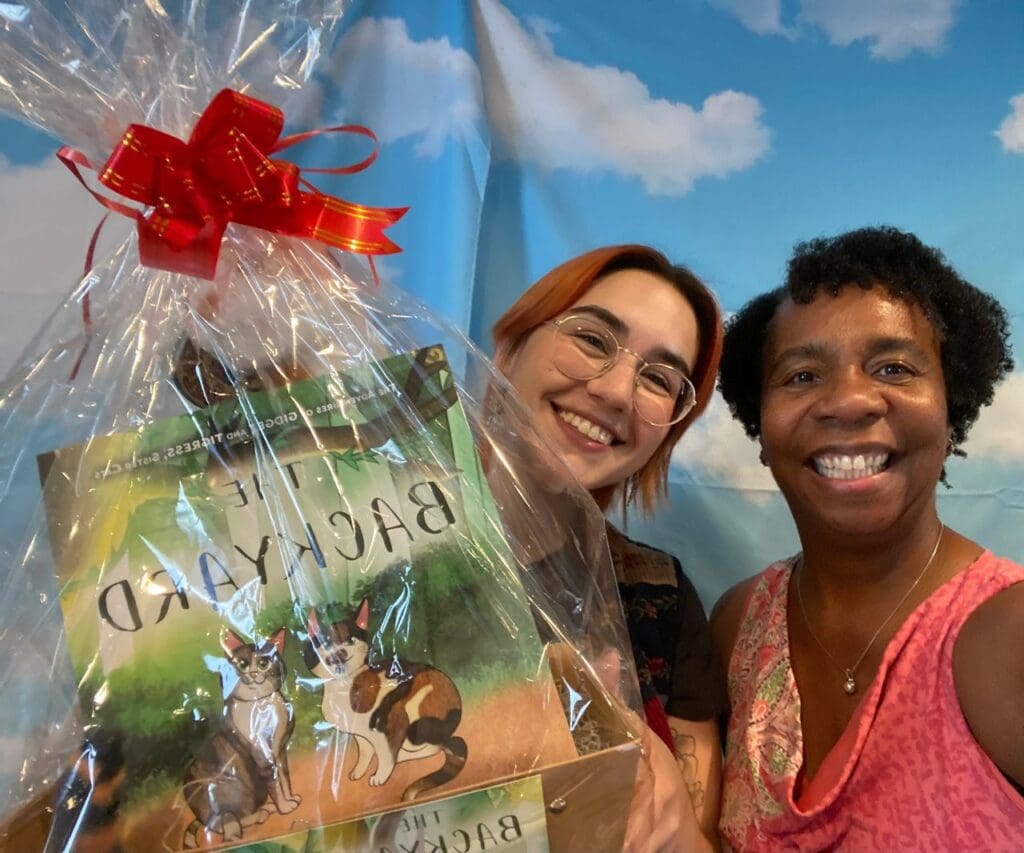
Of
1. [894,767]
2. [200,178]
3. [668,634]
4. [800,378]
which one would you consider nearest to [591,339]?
[800,378]

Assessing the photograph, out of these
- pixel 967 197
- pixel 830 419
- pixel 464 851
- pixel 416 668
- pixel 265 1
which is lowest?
pixel 464 851

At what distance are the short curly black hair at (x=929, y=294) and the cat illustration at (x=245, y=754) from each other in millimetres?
848

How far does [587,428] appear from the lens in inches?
39.1

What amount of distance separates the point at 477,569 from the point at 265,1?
1.87 feet

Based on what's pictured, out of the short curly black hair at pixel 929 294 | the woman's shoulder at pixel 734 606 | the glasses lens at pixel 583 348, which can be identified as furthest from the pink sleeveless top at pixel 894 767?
the glasses lens at pixel 583 348

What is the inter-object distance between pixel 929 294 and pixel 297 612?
906 mm

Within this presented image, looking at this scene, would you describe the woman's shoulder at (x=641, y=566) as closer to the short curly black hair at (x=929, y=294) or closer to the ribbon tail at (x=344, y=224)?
the short curly black hair at (x=929, y=294)

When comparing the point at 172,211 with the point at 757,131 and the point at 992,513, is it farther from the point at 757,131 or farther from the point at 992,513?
the point at 992,513

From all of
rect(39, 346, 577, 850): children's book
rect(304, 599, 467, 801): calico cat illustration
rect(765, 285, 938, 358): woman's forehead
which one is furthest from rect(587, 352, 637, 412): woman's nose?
rect(304, 599, 467, 801): calico cat illustration

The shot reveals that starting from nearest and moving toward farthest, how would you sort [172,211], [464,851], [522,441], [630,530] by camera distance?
[464,851]
[172,211]
[522,441]
[630,530]

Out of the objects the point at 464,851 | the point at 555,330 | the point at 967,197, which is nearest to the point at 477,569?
the point at 464,851

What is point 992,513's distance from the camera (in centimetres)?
136

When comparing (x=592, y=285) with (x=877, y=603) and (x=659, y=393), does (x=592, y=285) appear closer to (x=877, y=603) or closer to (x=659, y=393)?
(x=659, y=393)

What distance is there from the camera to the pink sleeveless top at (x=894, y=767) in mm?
866
